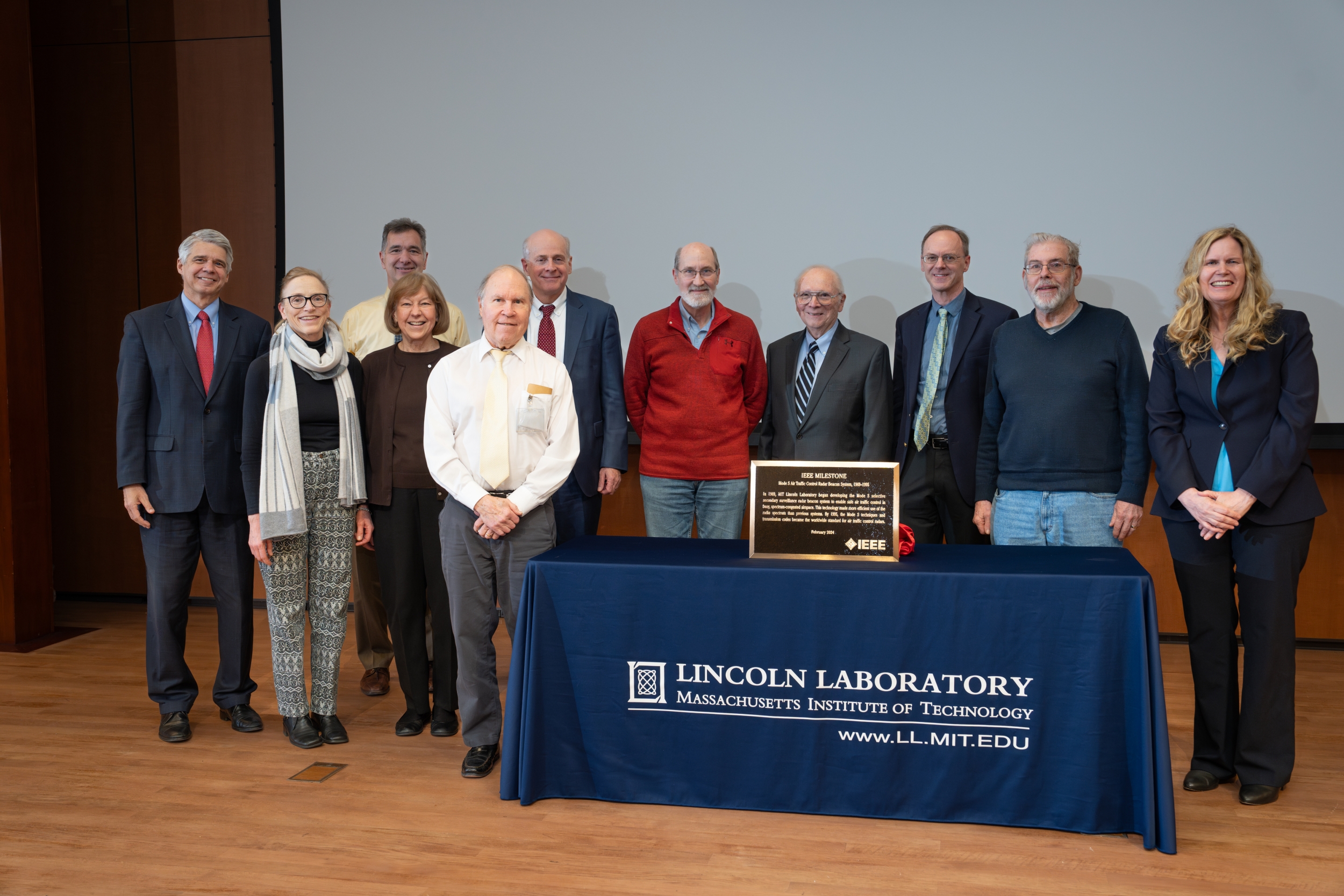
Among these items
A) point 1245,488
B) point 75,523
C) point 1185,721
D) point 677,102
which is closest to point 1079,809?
point 1245,488

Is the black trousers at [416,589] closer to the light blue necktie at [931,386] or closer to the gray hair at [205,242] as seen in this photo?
the gray hair at [205,242]

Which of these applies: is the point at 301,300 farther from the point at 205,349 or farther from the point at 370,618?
the point at 370,618

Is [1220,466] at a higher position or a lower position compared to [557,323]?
lower

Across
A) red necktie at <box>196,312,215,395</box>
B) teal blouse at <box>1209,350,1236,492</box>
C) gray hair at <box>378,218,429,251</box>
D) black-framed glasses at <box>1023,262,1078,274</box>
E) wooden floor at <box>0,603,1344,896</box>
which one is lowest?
wooden floor at <box>0,603,1344,896</box>

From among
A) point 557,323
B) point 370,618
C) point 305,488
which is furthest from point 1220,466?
point 370,618

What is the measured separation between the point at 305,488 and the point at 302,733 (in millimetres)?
834

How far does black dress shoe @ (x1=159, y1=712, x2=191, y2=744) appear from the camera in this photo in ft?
11.0

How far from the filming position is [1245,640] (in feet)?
9.22

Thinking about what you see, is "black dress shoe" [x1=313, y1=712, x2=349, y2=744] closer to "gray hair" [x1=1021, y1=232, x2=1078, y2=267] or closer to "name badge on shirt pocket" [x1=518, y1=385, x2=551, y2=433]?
"name badge on shirt pocket" [x1=518, y1=385, x2=551, y2=433]

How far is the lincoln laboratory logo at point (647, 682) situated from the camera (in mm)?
2648

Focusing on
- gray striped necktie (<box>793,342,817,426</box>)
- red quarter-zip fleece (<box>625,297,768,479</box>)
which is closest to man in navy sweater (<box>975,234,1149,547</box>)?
gray striped necktie (<box>793,342,817,426</box>)

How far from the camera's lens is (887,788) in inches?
102

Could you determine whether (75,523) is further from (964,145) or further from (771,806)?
(964,145)

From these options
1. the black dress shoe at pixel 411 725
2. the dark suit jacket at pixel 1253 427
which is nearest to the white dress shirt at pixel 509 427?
the black dress shoe at pixel 411 725
